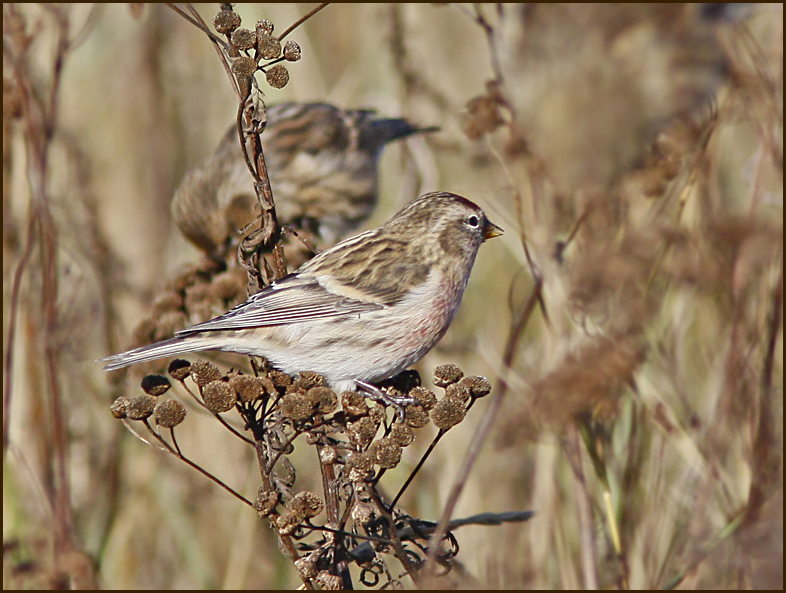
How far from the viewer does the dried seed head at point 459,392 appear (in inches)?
77.4

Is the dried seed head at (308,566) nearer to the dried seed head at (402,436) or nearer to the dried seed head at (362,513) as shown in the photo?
the dried seed head at (362,513)

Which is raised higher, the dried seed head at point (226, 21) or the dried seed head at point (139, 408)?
the dried seed head at point (226, 21)

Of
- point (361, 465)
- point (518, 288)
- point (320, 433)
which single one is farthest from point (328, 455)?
point (518, 288)

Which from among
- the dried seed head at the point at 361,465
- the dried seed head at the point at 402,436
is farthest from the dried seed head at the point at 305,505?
the dried seed head at the point at 402,436

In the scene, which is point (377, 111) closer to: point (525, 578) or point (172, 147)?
point (172, 147)

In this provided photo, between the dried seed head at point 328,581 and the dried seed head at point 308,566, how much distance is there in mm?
18

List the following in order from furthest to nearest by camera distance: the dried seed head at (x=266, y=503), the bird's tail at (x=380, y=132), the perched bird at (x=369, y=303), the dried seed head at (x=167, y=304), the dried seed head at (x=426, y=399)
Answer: the bird's tail at (x=380, y=132) → the dried seed head at (x=167, y=304) → the perched bird at (x=369, y=303) → the dried seed head at (x=426, y=399) → the dried seed head at (x=266, y=503)

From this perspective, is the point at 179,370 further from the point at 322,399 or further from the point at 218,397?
the point at 322,399

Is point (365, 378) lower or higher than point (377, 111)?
lower

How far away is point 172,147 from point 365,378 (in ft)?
9.16

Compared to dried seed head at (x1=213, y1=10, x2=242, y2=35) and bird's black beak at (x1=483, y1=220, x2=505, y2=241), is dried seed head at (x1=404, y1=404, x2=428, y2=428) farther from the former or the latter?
bird's black beak at (x1=483, y1=220, x2=505, y2=241)

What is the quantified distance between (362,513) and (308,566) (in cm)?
18

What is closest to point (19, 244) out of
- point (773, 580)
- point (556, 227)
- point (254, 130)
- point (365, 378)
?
point (365, 378)

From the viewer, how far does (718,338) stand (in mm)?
3156
